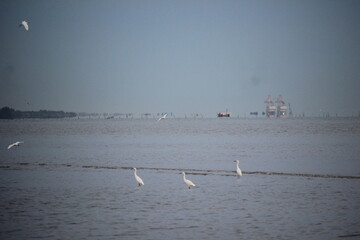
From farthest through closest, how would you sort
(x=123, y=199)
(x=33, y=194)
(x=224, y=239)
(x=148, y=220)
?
1. (x=33, y=194)
2. (x=123, y=199)
3. (x=148, y=220)
4. (x=224, y=239)

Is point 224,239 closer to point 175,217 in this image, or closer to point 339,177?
point 175,217

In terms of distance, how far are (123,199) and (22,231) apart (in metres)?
6.01

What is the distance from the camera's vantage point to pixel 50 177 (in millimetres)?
28656

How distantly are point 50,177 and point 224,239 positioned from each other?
666 inches

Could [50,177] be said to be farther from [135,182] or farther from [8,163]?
[8,163]

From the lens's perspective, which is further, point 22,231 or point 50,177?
point 50,177

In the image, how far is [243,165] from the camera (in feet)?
117

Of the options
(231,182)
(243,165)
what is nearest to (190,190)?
(231,182)

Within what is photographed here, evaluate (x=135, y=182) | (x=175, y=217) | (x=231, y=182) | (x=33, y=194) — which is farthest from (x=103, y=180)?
(x=175, y=217)

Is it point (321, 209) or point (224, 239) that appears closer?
point (224, 239)

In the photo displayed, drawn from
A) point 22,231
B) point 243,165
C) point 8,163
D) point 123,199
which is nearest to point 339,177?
point 243,165

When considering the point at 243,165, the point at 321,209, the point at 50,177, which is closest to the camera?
the point at 321,209

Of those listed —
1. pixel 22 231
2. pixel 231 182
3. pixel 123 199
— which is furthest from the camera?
pixel 231 182

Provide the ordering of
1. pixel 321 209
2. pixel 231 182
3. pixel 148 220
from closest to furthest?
pixel 148 220 → pixel 321 209 → pixel 231 182
